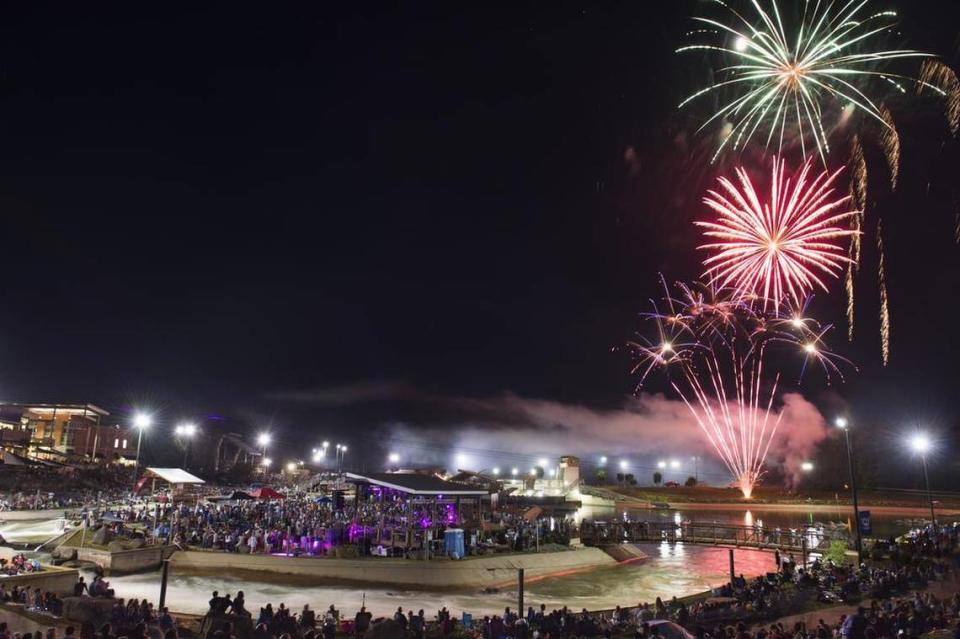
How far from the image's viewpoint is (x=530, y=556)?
31438mm

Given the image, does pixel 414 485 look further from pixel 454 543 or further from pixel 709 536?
pixel 709 536

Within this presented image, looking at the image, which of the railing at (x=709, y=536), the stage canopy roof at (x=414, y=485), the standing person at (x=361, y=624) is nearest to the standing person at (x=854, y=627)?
the standing person at (x=361, y=624)

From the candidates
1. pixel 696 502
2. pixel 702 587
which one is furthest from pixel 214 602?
pixel 696 502

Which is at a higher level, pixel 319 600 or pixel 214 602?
pixel 214 602

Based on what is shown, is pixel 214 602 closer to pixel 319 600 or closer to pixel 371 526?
pixel 319 600

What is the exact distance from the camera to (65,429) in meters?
86.4

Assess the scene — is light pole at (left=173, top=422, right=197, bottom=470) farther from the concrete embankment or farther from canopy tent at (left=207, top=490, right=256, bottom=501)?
the concrete embankment

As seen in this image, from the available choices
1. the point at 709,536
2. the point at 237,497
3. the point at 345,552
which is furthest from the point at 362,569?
the point at 709,536

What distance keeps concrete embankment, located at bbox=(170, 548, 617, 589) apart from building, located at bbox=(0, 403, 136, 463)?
60.1 meters

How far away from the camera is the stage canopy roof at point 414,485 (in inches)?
1174

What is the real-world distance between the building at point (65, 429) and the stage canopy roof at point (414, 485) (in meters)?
62.3

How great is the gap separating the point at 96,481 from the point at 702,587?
5606 centimetres

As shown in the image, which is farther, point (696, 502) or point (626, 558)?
point (696, 502)

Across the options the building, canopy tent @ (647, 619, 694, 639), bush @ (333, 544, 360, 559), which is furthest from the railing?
the building
